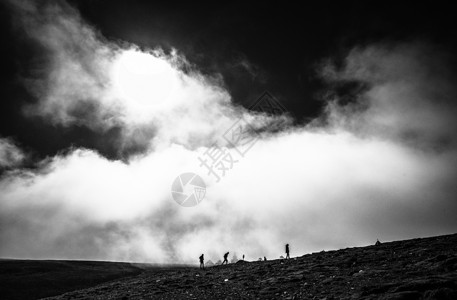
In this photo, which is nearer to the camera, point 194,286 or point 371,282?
point 371,282

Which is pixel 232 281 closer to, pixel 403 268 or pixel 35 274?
pixel 403 268

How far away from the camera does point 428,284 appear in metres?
14.3

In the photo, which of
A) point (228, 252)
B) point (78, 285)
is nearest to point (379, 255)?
point (228, 252)

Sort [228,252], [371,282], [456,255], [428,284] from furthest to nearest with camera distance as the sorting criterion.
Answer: [228,252] → [456,255] → [371,282] → [428,284]

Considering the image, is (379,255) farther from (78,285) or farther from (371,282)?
(78,285)

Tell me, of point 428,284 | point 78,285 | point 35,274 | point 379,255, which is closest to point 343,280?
point 428,284

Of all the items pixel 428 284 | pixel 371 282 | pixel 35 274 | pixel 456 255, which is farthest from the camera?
pixel 35 274

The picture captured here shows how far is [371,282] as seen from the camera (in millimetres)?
17328

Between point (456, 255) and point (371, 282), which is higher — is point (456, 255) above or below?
above

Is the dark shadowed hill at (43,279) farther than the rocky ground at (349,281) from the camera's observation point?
Yes

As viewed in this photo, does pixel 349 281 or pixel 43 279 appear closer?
pixel 349 281

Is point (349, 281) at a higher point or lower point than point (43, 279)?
lower

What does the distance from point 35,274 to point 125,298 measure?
54.6m

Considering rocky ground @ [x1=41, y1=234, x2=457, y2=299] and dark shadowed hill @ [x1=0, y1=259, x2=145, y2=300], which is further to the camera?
dark shadowed hill @ [x1=0, y1=259, x2=145, y2=300]
